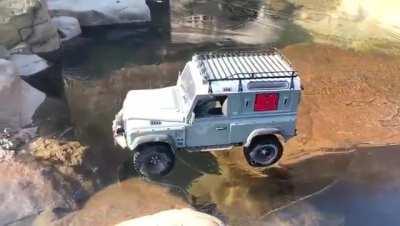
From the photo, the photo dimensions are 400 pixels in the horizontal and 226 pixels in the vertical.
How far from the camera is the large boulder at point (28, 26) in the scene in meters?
15.2

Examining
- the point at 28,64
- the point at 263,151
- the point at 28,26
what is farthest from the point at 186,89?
the point at 28,26

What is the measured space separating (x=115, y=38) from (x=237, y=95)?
362 inches

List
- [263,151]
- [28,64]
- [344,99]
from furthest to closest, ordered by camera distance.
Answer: [28,64], [344,99], [263,151]

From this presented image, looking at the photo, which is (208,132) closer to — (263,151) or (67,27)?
(263,151)

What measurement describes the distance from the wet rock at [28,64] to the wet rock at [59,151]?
184 inches

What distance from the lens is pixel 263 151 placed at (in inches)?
408

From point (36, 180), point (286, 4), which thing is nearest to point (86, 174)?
point (36, 180)

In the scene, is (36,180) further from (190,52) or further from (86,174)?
(190,52)

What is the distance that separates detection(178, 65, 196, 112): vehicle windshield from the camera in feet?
32.5

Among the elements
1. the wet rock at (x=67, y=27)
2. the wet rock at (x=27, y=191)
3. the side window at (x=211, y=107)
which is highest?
the side window at (x=211, y=107)

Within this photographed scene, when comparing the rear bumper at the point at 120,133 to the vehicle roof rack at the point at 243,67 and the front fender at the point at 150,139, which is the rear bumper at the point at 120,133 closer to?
the front fender at the point at 150,139

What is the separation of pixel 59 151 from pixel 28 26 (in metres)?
6.63

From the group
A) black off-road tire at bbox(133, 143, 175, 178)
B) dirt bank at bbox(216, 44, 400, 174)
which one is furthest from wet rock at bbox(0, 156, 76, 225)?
dirt bank at bbox(216, 44, 400, 174)

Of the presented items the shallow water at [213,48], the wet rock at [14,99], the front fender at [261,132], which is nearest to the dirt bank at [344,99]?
the shallow water at [213,48]
